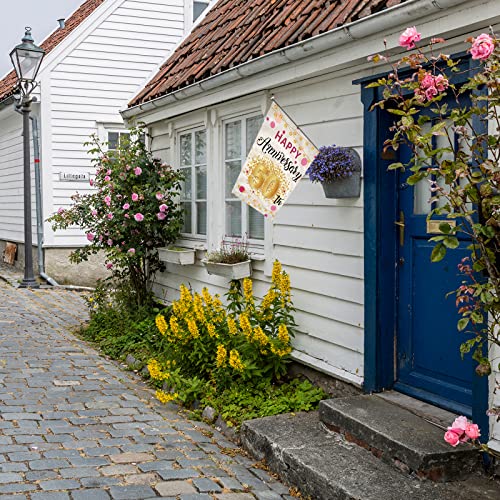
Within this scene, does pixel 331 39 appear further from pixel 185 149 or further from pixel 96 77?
pixel 96 77

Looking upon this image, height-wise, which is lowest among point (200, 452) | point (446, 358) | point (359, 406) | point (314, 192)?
point (200, 452)

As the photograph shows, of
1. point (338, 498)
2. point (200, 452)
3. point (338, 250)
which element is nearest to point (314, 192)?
point (338, 250)

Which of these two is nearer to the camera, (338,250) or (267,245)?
(338,250)

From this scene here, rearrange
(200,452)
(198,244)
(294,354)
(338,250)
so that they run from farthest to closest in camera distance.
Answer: (198,244) → (294,354) → (338,250) → (200,452)

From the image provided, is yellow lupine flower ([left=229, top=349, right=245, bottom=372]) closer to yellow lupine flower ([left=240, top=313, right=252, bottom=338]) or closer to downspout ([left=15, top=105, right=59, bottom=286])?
yellow lupine flower ([left=240, top=313, right=252, bottom=338])

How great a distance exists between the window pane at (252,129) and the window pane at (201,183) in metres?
1.18

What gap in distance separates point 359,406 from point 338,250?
126 centimetres

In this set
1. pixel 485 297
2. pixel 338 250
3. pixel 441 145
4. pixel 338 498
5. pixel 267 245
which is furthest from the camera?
pixel 267 245

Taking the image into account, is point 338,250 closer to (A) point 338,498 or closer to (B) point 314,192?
(B) point 314,192

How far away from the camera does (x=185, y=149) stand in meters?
8.61

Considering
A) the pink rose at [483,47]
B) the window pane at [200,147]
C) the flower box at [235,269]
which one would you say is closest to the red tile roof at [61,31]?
the window pane at [200,147]

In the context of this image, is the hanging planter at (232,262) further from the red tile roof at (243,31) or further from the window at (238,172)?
the red tile roof at (243,31)

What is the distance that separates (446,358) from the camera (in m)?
4.72

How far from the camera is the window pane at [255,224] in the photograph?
6828 mm
